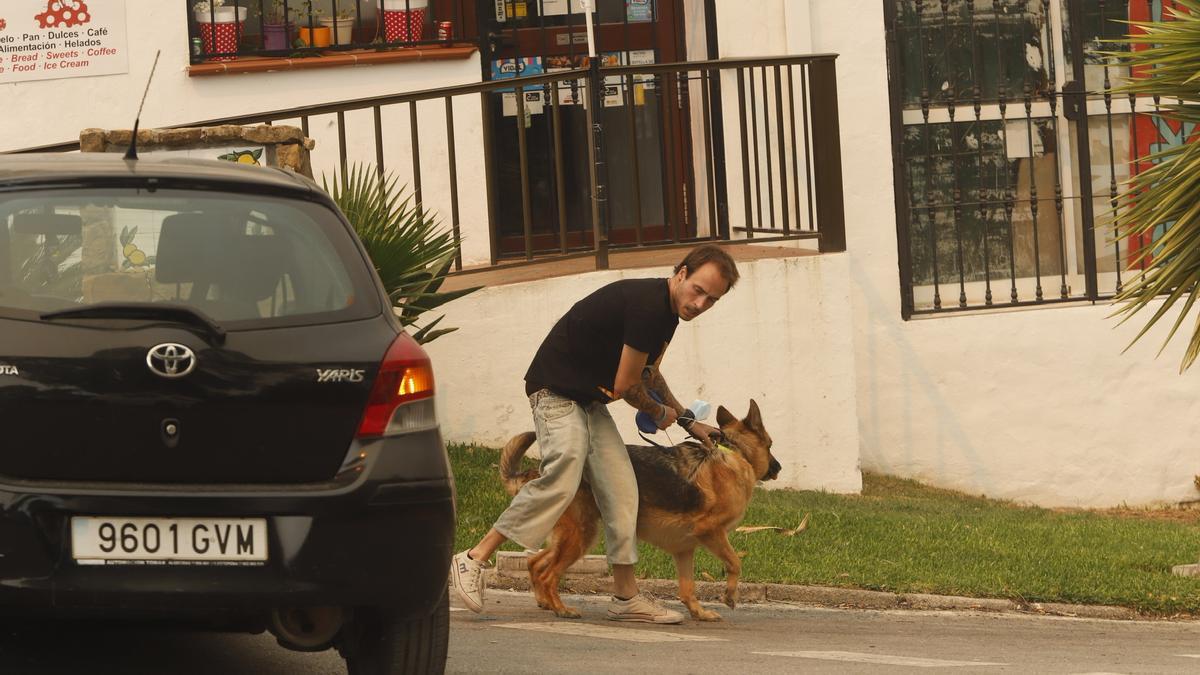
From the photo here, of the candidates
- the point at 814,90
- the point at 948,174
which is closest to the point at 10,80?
the point at 814,90

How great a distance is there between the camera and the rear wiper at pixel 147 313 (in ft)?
15.3

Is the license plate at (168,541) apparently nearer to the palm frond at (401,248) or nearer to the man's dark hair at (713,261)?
the man's dark hair at (713,261)

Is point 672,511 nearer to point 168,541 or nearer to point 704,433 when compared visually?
point 704,433

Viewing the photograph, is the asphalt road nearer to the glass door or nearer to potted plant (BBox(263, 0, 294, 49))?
the glass door

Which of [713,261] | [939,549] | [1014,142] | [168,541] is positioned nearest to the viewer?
[168,541]

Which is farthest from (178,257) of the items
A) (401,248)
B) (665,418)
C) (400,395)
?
(401,248)

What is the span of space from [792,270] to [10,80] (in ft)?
18.7

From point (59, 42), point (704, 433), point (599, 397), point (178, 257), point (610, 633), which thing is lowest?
point (610, 633)

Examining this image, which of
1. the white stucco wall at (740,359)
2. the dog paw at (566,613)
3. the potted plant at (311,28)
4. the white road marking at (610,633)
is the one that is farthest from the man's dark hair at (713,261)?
the potted plant at (311,28)

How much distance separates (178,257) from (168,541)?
0.81 m

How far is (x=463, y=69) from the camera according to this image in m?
12.7

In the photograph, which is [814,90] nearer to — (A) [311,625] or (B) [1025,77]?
(B) [1025,77]

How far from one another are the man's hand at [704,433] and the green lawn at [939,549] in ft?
3.41

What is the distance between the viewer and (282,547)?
4668 millimetres
